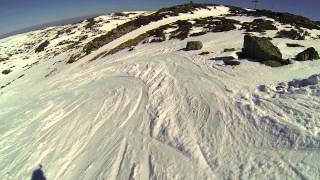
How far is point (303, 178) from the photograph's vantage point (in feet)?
33.3

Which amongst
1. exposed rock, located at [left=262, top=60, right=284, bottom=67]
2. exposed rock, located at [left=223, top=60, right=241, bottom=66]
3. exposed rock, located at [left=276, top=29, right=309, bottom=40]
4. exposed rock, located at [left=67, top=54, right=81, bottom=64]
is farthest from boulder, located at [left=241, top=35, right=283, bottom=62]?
exposed rock, located at [left=67, top=54, right=81, bottom=64]

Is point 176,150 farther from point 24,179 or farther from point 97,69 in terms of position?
point 97,69

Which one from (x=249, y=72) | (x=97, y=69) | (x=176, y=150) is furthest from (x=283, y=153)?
(x=97, y=69)

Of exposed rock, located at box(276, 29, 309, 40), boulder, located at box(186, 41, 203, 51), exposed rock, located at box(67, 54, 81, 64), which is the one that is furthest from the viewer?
exposed rock, located at box(67, 54, 81, 64)

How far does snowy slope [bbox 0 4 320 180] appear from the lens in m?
11.8

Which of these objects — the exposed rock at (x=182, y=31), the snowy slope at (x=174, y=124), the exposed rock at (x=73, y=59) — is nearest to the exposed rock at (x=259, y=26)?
the exposed rock at (x=182, y=31)

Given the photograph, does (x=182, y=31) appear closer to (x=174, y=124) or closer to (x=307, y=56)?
(x=307, y=56)

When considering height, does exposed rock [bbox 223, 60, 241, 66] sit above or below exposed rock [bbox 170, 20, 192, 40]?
above

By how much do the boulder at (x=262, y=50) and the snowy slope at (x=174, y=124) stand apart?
3.38 ft

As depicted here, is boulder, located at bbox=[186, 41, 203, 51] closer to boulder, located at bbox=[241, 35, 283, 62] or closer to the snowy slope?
the snowy slope

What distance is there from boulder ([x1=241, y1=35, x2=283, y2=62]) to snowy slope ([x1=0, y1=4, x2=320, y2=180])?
1029 mm

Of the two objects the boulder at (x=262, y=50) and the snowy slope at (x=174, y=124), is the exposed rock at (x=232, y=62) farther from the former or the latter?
the boulder at (x=262, y=50)

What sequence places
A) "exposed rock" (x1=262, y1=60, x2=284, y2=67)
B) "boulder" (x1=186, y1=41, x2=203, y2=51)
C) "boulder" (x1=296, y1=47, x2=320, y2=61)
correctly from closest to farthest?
"exposed rock" (x1=262, y1=60, x2=284, y2=67)
"boulder" (x1=296, y1=47, x2=320, y2=61)
"boulder" (x1=186, y1=41, x2=203, y2=51)

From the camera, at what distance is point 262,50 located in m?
20.6
